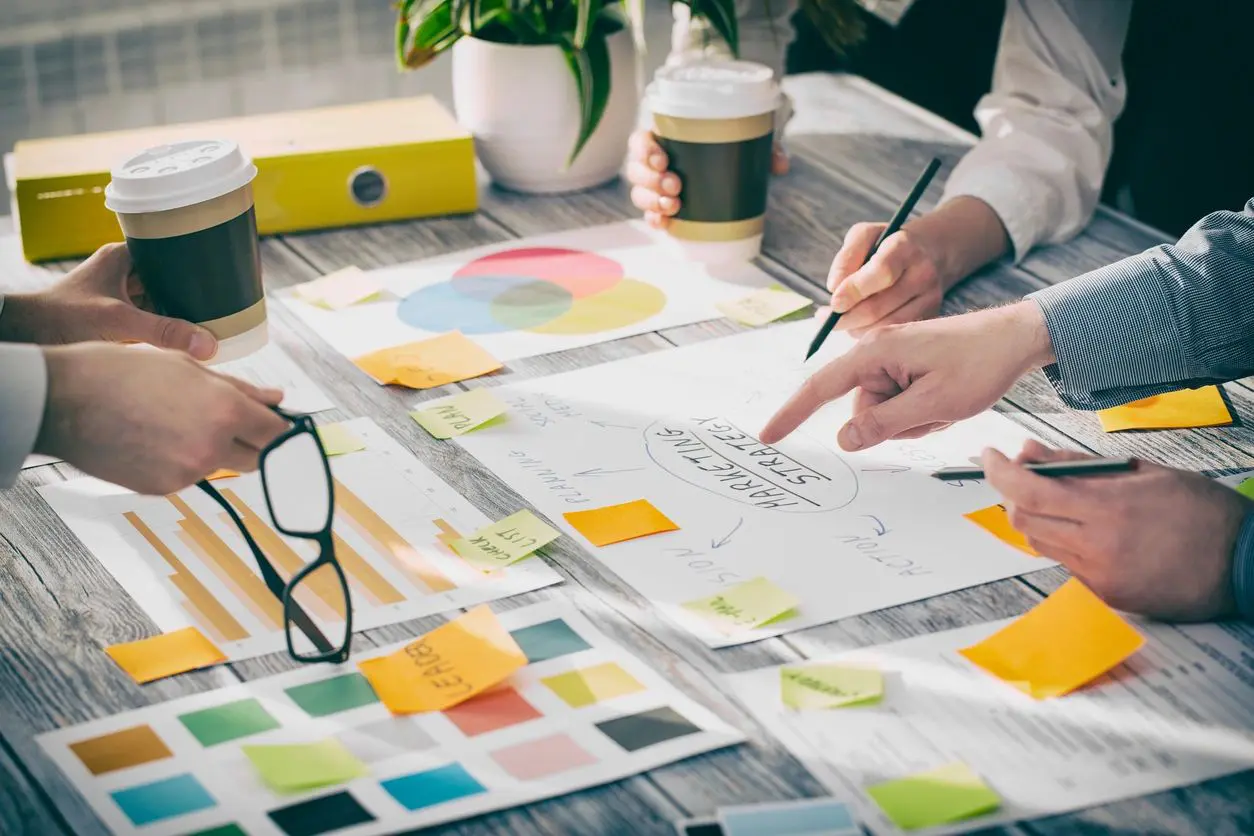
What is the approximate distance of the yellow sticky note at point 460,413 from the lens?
109cm

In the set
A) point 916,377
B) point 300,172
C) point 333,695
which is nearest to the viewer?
point 333,695

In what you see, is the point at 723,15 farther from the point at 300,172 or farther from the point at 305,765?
the point at 305,765

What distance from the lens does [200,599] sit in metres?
0.89

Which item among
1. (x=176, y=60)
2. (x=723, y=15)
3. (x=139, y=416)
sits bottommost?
(x=176, y=60)

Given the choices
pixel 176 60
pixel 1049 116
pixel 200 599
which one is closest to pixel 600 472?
pixel 200 599

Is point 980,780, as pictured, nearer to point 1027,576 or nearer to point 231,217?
point 1027,576

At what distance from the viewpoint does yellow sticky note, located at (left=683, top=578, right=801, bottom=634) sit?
2.81 ft

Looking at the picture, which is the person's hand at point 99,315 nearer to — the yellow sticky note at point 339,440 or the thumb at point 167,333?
the thumb at point 167,333

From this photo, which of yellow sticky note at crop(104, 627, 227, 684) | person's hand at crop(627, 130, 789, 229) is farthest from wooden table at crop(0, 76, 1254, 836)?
person's hand at crop(627, 130, 789, 229)

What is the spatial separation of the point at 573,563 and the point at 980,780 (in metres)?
0.31

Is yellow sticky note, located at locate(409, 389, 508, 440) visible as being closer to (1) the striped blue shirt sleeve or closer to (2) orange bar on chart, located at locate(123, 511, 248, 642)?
(2) orange bar on chart, located at locate(123, 511, 248, 642)

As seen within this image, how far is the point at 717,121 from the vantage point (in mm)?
1286

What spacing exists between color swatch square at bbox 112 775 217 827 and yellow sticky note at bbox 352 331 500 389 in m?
0.48

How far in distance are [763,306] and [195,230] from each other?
52cm
